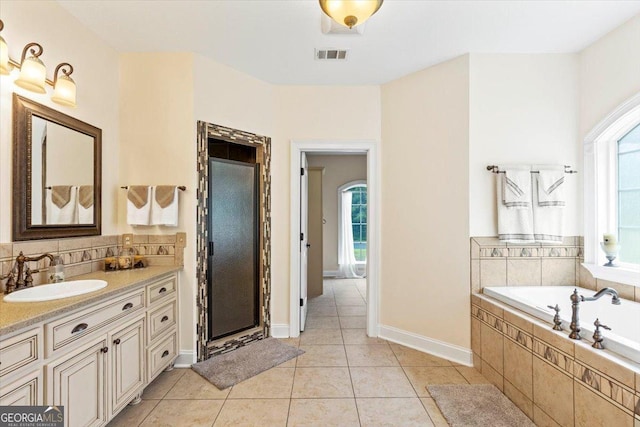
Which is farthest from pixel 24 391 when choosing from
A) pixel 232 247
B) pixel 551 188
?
pixel 551 188

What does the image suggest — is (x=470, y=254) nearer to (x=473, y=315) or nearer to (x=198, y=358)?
(x=473, y=315)

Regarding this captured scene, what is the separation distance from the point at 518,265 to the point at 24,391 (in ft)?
10.6

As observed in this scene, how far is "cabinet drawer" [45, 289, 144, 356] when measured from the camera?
1.36 meters

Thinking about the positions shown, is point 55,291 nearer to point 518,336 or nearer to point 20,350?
point 20,350

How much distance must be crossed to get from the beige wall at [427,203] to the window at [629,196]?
3.93 feet

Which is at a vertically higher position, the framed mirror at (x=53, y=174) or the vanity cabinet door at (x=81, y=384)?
the framed mirror at (x=53, y=174)

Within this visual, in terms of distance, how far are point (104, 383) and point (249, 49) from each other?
2.60 metres

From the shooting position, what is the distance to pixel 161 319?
7.36 ft

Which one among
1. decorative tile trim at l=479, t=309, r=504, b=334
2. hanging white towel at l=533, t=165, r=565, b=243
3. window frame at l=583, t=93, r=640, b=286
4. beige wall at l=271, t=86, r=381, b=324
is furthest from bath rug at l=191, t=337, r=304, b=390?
window frame at l=583, t=93, r=640, b=286

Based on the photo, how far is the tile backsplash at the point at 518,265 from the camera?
2520mm

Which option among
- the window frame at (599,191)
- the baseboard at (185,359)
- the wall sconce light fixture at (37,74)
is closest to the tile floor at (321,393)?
the baseboard at (185,359)

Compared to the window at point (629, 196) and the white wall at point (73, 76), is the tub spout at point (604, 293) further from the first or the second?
the white wall at point (73, 76)

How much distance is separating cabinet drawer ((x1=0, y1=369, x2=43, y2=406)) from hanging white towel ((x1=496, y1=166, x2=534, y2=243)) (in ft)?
10.0

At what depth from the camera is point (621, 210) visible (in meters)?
2.41
